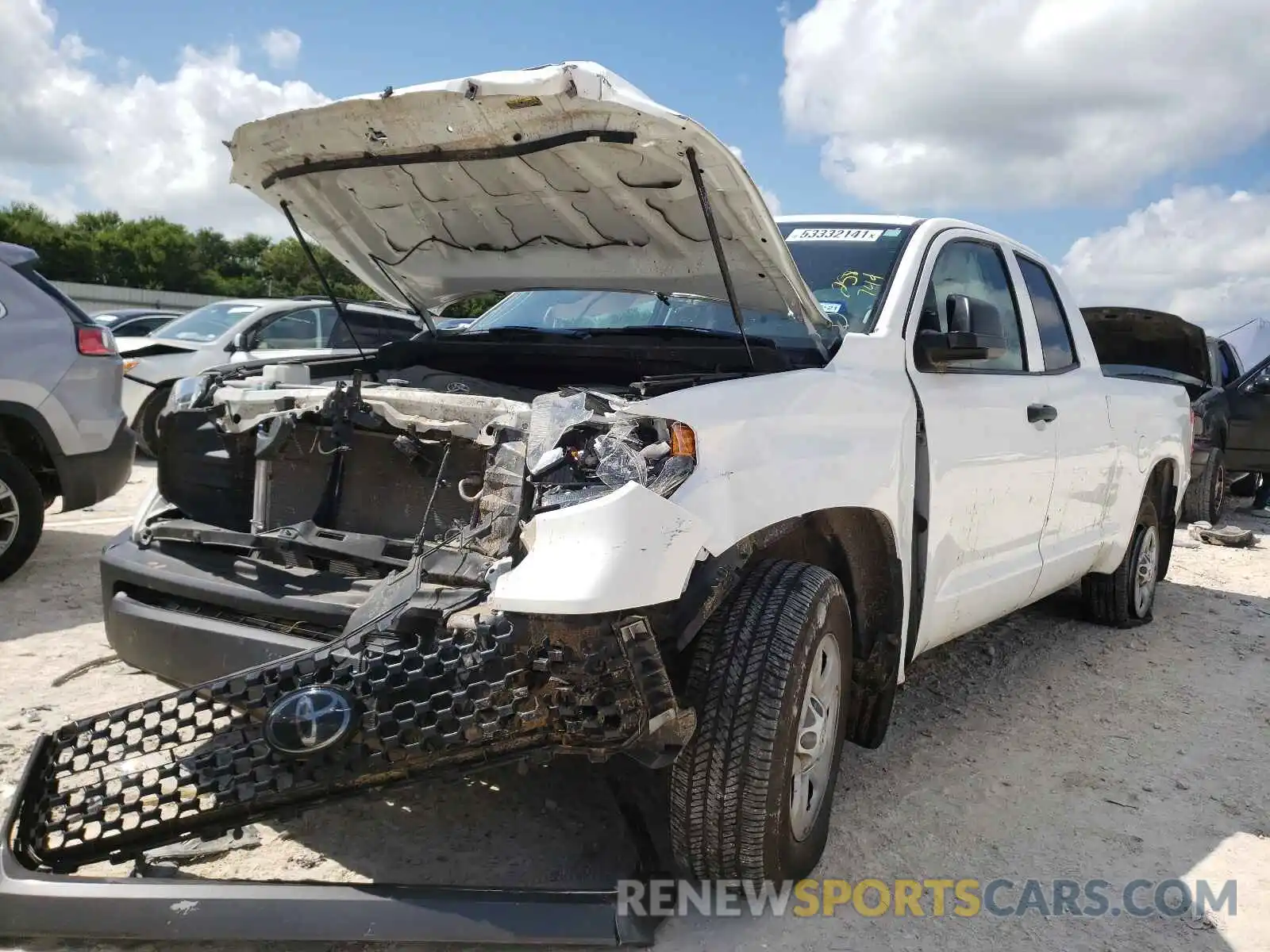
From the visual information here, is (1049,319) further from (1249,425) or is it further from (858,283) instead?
(1249,425)

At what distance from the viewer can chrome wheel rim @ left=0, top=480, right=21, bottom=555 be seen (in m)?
5.45

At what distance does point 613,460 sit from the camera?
2.30 m

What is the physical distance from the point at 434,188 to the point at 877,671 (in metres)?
2.22

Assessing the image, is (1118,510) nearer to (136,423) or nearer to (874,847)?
(874,847)

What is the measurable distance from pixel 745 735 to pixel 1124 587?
409 cm

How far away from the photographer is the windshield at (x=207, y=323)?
977 centimetres

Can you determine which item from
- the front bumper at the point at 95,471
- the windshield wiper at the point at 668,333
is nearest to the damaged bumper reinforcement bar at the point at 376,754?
the windshield wiper at the point at 668,333

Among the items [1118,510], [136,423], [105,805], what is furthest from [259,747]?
[136,423]

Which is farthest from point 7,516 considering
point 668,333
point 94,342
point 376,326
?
point 376,326

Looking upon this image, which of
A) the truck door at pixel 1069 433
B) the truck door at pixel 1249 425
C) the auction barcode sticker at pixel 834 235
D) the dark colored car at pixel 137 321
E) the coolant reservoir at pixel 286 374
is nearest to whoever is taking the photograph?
the coolant reservoir at pixel 286 374

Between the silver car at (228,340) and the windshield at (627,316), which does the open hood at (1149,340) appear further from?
the windshield at (627,316)

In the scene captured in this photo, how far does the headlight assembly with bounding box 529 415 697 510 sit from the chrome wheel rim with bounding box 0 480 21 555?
435 cm

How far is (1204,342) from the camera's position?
1002cm

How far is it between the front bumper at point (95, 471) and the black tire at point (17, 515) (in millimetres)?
209
